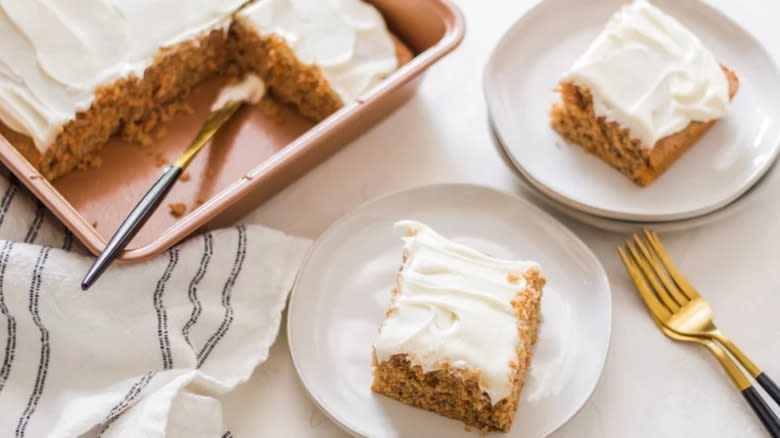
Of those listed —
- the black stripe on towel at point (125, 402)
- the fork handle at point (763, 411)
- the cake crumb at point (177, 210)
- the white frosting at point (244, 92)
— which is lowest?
the fork handle at point (763, 411)

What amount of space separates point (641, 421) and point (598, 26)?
1.06 m

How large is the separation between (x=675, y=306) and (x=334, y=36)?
1.03 metres

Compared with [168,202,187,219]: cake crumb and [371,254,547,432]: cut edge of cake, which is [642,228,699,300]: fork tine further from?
[168,202,187,219]: cake crumb

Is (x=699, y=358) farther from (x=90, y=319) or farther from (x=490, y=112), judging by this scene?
(x=90, y=319)

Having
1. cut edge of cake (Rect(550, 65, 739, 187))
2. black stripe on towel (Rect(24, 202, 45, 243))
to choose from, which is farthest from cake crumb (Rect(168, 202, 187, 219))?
cut edge of cake (Rect(550, 65, 739, 187))

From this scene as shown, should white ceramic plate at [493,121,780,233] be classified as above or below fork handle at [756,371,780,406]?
above

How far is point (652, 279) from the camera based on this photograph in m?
2.10

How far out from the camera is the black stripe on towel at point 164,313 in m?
1.97

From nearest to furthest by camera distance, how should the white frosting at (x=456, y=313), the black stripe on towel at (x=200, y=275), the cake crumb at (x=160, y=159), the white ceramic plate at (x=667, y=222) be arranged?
the white frosting at (x=456, y=313) < the black stripe on towel at (x=200, y=275) < the white ceramic plate at (x=667, y=222) < the cake crumb at (x=160, y=159)

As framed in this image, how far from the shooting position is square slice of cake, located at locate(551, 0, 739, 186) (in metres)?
2.16

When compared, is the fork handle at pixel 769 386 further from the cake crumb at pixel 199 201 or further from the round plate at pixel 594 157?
the cake crumb at pixel 199 201

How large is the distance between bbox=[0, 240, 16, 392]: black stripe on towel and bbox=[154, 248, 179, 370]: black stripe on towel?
0.29m

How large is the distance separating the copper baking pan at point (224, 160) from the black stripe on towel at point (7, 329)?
133 mm

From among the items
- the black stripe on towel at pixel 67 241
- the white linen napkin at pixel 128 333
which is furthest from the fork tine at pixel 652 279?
the black stripe on towel at pixel 67 241
